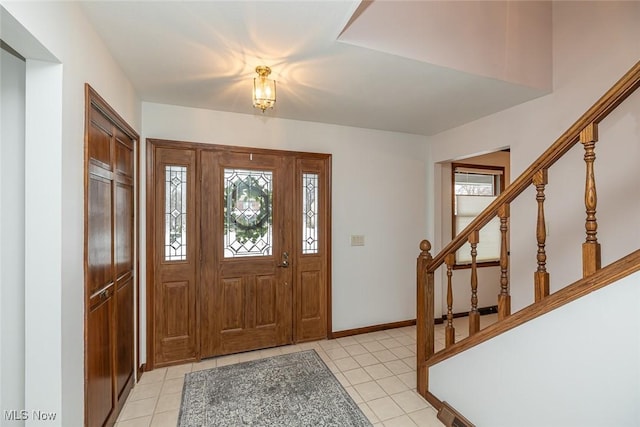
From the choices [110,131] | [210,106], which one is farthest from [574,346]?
[210,106]

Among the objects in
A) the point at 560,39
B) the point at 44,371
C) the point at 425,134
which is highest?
the point at 560,39

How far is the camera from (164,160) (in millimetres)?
2807

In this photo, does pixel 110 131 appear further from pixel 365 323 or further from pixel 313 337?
pixel 365 323

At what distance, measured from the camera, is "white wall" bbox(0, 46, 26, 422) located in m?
1.35

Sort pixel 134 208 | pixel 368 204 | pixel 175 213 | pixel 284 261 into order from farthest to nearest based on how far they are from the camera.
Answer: pixel 368 204
pixel 284 261
pixel 175 213
pixel 134 208

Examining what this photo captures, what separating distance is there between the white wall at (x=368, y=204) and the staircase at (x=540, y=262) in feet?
4.23

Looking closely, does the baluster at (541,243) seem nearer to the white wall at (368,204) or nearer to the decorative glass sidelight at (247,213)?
the white wall at (368,204)

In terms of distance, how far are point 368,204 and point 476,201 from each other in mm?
1848

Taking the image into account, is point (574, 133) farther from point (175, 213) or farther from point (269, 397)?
point (175, 213)

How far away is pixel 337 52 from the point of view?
76.7 inches

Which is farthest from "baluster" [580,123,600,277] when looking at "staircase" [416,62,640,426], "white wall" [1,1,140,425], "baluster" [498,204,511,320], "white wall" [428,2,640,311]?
"white wall" [1,1,140,425]

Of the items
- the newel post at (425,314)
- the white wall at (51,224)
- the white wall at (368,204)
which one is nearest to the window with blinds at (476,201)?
the white wall at (368,204)

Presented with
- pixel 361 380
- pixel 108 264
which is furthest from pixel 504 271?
pixel 108 264

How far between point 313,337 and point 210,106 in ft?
9.01
